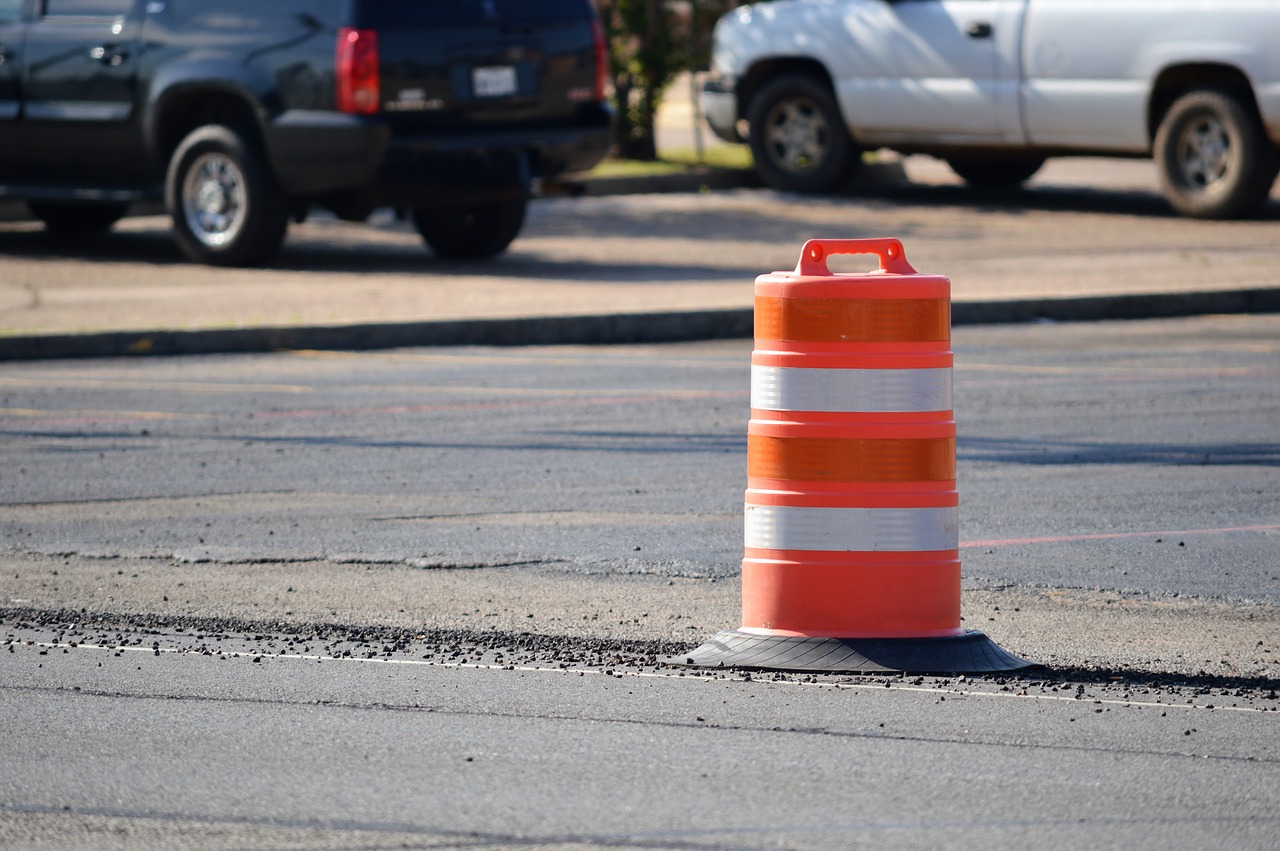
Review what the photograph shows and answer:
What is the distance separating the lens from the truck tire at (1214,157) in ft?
52.7

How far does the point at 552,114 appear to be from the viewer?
1417 cm

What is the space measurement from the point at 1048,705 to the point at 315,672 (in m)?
1.71

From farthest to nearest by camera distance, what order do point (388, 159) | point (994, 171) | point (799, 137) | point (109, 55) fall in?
1. point (994, 171)
2. point (799, 137)
3. point (109, 55)
4. point (388, 159)

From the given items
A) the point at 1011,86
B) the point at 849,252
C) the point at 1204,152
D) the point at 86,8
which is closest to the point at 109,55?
the point at 86,8

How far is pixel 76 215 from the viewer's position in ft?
53.9

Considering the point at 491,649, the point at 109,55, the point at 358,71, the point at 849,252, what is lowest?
the point at 491,649

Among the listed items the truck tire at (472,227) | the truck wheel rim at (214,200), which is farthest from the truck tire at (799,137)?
the truck wheel rim at (214,200)

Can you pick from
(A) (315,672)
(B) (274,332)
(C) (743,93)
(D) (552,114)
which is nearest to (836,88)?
(C) (743,93)

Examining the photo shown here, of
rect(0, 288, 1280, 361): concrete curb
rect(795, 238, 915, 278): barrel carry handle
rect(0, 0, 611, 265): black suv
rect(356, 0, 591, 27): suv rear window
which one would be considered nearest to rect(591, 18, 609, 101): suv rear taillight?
rect(0, 0, 611, 265): black suv

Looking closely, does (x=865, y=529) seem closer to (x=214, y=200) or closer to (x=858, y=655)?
(x=858, y=655)

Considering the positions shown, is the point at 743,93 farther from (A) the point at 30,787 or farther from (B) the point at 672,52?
(A) the point at 30,787

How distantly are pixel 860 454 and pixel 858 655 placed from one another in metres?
0.48

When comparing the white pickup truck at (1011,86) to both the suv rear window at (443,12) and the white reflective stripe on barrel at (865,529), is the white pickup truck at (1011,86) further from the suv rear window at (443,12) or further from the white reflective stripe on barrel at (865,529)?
the white reflective stripe on barrel at (865,529)

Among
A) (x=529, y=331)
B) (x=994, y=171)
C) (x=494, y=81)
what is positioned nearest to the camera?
(x=529, y=331)
